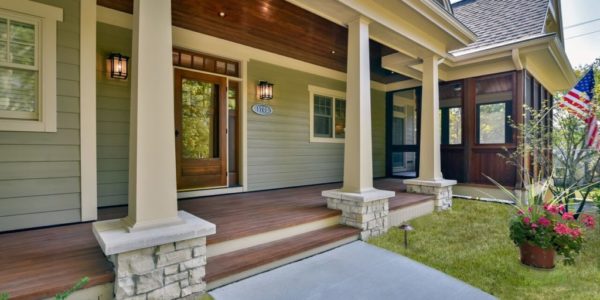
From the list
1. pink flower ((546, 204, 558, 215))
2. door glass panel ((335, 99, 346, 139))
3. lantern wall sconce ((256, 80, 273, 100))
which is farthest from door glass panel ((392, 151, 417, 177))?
pink flower ((546, 204, 558, 215))

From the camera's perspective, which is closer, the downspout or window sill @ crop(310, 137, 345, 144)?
the downspout

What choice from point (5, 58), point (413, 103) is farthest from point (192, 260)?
point (413, 103)

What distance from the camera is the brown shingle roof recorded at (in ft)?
19.3

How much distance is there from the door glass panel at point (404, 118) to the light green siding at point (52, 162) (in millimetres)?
7038

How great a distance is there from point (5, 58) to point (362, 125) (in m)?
3.85

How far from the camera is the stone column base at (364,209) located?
12.0 feet

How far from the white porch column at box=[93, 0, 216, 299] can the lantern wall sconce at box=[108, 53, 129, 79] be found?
2.12 meters

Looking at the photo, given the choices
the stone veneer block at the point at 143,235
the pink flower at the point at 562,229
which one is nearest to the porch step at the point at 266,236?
the stone veneer block at the point at 143,235

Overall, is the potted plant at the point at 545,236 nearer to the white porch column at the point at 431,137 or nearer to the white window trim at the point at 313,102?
the white porch column at the point at 431,137

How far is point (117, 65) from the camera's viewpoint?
392 cm

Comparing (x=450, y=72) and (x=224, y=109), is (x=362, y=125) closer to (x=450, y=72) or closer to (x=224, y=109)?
(x=224, y=109)

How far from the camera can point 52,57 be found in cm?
309

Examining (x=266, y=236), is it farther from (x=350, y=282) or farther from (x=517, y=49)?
(x=517, y=49)

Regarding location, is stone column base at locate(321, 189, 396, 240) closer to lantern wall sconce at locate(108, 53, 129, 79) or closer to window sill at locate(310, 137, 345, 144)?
window sill at locate(310, 137, 345, 144)
